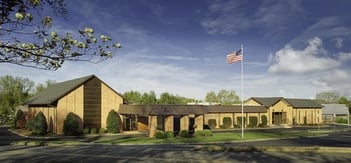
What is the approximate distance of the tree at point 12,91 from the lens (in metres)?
76.2

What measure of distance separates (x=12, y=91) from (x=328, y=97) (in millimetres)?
103726

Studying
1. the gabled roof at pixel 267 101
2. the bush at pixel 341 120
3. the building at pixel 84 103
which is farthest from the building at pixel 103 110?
the bush at pixel 341 120

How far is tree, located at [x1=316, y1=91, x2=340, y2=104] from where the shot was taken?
126m

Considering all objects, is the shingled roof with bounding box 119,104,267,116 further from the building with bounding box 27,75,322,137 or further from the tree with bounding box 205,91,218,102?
the tree with bounding box 205,91,218,102

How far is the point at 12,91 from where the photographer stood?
8075 centimetres

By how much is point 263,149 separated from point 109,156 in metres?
9.66

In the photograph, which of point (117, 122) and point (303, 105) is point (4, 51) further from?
point (303, 105)

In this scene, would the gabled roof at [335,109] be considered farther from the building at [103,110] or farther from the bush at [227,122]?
the building at [103,110]

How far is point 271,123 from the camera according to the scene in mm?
70188

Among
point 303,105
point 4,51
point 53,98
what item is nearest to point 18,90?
point 53,98

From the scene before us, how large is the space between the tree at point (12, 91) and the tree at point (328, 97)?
9531 centimetres

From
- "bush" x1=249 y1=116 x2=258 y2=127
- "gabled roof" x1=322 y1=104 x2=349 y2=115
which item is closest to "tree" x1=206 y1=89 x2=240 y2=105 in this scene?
"gabled roof" x1=322 y1=104 x2=349 y2=115

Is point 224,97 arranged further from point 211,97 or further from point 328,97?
point 328,97

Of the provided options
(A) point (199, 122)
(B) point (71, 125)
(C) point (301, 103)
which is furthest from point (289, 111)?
(B) point (71, 125)
